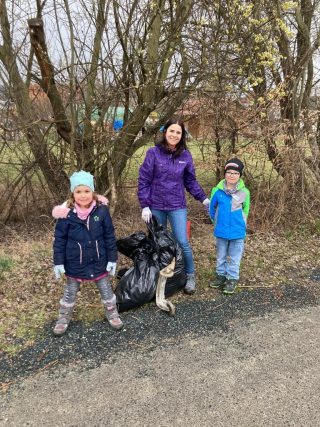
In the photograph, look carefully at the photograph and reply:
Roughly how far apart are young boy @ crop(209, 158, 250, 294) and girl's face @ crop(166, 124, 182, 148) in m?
0.60

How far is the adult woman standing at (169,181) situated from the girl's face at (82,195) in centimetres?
75

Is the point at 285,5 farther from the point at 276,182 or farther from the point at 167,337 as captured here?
the point at 167,337

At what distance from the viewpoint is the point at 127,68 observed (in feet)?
15.7

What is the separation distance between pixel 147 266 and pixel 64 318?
89 centimetres

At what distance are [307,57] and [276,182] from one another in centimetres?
202

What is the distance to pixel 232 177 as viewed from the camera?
379cm

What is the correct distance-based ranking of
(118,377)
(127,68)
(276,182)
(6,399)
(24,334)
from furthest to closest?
(276,182) → (127,68) → (24,334) → (118,377) → (6,399)

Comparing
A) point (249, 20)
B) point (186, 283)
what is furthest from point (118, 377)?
point (249, 20)

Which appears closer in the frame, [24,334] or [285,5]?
[24,334]

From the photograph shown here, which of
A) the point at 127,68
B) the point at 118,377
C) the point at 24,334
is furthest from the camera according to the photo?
the point at 127,68

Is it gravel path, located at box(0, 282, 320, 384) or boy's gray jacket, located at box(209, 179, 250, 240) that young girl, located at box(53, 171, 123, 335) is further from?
boy's gray jacket, located at box(209, 179, 250, 240)

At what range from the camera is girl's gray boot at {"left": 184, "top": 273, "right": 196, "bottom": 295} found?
3.86 m

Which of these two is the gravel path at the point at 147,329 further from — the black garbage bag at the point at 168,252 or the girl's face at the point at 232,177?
the girl's face at the point at 232,177

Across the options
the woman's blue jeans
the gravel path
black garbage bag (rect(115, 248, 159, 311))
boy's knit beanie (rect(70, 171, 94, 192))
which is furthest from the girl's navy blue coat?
the woman's blue jeans
